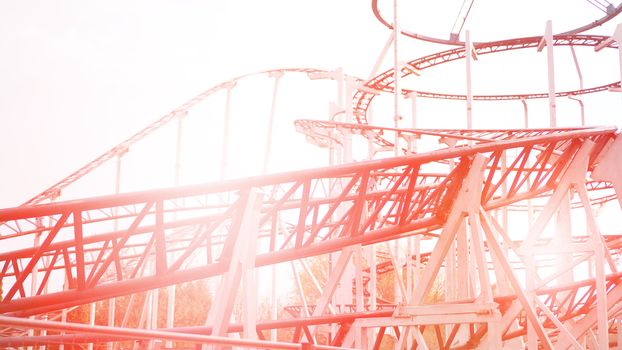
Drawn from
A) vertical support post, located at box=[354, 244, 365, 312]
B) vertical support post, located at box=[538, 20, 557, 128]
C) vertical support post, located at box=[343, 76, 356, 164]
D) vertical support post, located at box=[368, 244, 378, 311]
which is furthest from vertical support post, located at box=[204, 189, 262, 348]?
vertical support post, located at box=[538, 20, 557, 128]

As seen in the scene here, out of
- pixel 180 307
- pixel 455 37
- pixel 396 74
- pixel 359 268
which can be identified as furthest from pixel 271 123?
pixel 180 307

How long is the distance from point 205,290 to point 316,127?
2199 cm

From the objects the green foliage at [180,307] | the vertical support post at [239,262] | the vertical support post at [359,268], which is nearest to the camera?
the vertical support post at [239,262]

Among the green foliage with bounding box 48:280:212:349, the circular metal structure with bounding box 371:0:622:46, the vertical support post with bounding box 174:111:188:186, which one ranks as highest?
the circular metal structure with bounding box 371:0:622:46

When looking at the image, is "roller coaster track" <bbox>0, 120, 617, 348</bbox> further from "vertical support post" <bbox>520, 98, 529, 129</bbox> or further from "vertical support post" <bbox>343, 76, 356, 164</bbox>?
"vertical support post" <bbox>520, 98, 529, 129</bbox>

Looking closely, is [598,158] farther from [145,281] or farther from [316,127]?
[316,127]

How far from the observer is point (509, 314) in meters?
11.2

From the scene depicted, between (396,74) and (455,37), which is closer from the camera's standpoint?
(396,74)

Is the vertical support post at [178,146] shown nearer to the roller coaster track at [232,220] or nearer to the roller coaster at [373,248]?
the roller coaster at [373,248]

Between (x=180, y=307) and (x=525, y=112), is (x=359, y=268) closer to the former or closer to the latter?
(x=525, y=112)

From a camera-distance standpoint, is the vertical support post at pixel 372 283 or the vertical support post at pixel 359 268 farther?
the vertical support post at pixel 372 283

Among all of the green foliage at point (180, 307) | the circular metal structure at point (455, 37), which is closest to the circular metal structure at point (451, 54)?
the circular metal structure at point (455, 37)

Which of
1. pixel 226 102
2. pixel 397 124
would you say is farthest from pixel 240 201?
pixel 226 102

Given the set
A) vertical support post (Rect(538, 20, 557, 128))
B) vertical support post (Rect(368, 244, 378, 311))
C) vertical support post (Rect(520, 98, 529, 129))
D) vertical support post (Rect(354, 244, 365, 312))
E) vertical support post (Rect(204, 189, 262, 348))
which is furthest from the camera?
vertical support post (Rect(520, 98, 529, 129))
